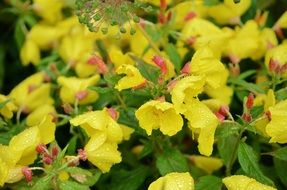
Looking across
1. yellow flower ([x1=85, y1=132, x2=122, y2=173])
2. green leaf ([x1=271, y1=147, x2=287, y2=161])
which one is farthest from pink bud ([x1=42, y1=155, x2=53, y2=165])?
green leaf ([x1=271, y1=147, x2=287, y2=161])

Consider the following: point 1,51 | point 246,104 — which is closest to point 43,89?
point 1,51

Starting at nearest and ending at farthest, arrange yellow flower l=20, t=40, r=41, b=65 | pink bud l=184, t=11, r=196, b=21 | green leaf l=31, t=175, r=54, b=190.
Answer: green leaf l=31, t=175, r=54, b=190 → pink bud l=184, t=11, r=196, b=21 → yellow flower l=20, t=40, r=41, b=65

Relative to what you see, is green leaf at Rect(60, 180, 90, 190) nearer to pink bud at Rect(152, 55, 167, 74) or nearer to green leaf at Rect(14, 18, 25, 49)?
pink bud at Rect(152, 55, 167, 74)

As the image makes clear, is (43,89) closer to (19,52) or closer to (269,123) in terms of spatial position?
(19,52)

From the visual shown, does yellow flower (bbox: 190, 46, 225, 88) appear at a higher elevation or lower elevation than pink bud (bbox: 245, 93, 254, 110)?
higher

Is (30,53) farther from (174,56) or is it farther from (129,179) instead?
(129,179)

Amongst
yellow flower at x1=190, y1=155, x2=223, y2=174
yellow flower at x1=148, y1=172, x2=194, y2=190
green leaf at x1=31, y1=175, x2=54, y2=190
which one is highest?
yellow flower at x1=148, y1=172, x2=194, y2=190

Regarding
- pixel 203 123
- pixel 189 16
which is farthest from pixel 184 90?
pixel 189 16

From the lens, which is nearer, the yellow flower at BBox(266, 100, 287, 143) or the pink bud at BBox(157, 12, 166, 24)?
the yellow flower at BBox(266, 100, 287, 143)
